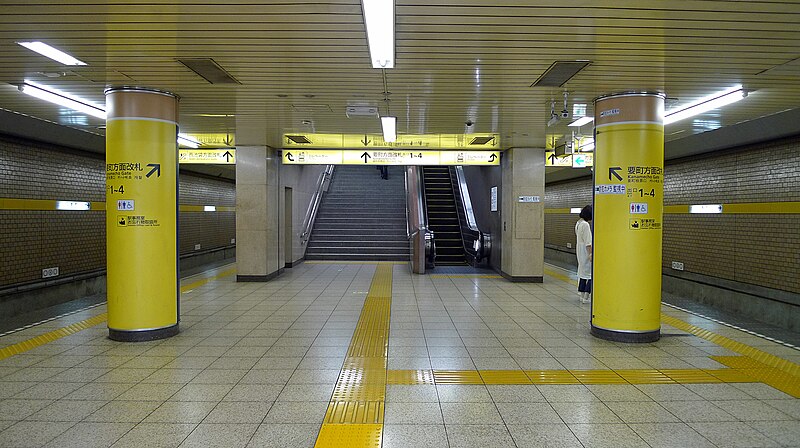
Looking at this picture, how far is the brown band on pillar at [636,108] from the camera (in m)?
5.39

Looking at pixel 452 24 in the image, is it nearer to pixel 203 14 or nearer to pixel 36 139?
pixel 203 14

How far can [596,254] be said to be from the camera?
560 centimetres

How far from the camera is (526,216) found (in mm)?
9992

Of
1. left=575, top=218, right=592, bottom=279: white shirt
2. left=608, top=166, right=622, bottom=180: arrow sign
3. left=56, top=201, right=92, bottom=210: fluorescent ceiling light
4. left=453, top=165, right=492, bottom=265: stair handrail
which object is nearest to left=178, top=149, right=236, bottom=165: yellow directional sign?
left=56, top=201, right=92, bottom=210: fluorescent ceiling light

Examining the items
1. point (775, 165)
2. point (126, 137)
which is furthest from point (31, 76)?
point (775, 165)

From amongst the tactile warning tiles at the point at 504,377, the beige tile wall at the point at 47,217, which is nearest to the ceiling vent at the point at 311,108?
the tactile warning tiles at the point at 504,377

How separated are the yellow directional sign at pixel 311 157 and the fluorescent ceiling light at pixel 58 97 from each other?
3636 millimetres

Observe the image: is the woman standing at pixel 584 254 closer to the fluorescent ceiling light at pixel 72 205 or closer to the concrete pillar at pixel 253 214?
the concrete pillar at pixel 253 214

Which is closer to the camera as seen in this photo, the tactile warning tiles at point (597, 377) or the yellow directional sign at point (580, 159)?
the tactile warning tiles at point (597, 377)

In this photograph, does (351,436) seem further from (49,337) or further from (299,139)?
(299,139)

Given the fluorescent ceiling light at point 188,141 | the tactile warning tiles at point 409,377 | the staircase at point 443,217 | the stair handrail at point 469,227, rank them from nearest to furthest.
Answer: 1. the tactile warning tiles at point 409,377
2. the fluorescent ceiling light at point 188,141
3. the stair handrail at point 469,227
4. the staircase at point 443,217

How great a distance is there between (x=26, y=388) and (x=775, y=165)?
8951 millimetres

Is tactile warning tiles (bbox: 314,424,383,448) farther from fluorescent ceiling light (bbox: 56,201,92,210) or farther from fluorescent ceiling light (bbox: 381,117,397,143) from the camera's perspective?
fluorescent ceiling light (bbox: 56,201,92,210)

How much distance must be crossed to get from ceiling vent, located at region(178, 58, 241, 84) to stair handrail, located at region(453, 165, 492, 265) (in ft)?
26.3
